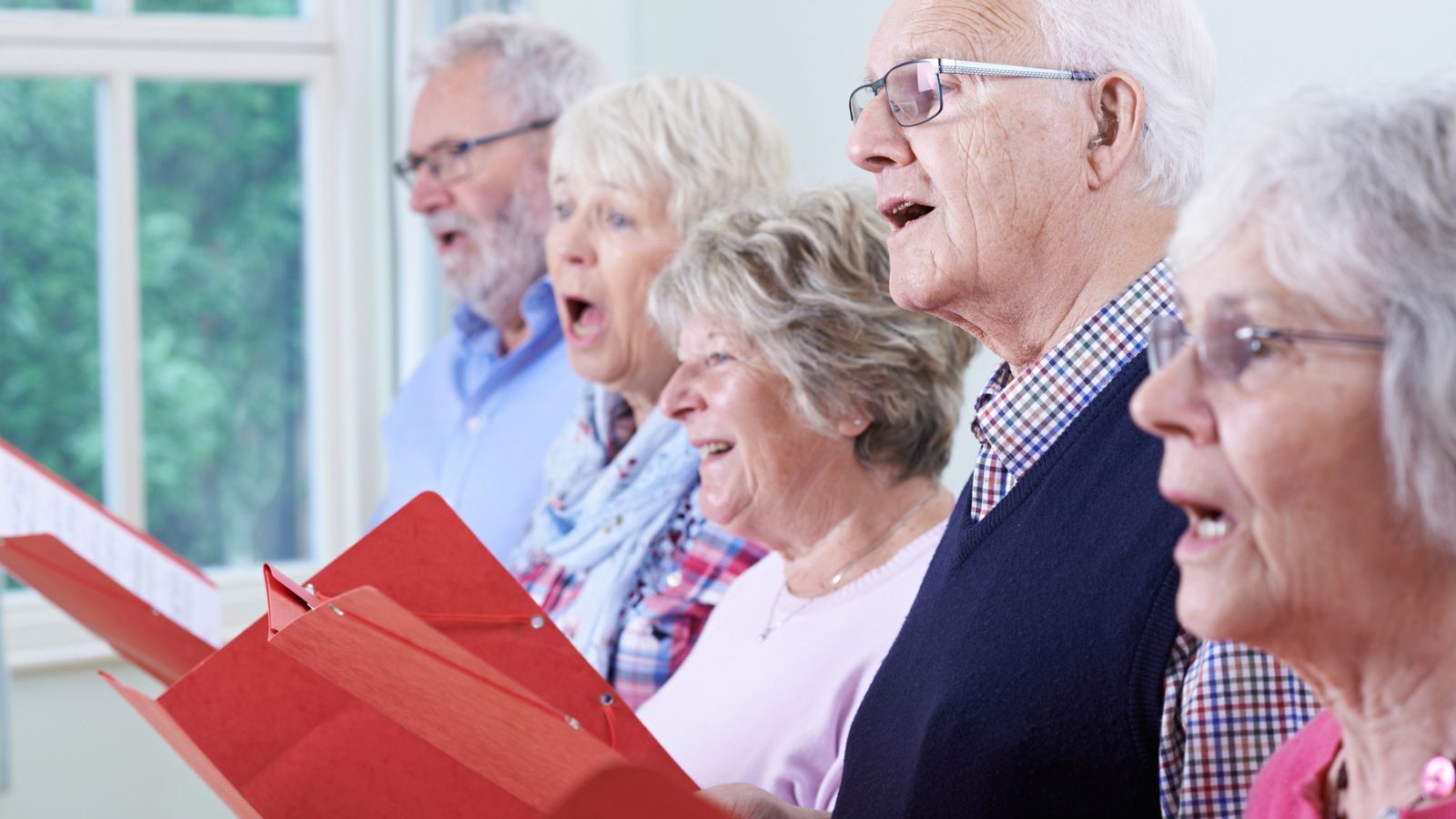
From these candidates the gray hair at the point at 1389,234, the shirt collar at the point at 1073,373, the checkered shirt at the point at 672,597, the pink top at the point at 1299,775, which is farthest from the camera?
the checkered shirt at the point at 672,597

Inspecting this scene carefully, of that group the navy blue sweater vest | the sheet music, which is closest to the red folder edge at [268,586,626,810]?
the navy blue sweater vest

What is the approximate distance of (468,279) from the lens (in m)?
2.49

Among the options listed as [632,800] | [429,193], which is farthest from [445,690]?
[429,193]

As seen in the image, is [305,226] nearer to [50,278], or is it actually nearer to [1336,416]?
[50,278]

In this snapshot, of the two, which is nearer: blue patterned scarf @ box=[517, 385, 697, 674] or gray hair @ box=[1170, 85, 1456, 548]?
gray hair @ box=[1170, 85, 1456, 548]

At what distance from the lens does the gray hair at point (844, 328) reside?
148cm

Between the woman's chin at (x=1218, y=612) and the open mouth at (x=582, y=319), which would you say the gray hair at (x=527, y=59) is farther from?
the woman's chin at (x=1218, y=612)

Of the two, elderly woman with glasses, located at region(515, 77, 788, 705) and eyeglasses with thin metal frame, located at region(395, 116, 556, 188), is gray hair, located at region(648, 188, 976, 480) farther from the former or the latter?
eyeglasses with thin metal frame, located at region(395, 116, 556, 188)

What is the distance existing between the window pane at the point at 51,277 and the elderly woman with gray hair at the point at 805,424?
2.36m

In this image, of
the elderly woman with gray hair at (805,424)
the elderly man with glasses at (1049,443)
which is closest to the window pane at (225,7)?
the elderly woman with gray hair at (805,424)

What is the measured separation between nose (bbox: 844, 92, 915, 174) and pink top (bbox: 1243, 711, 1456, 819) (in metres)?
0.56

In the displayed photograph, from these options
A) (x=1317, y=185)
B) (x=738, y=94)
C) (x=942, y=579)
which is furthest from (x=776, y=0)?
(x=1317, y=185)

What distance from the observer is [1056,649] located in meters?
0.94

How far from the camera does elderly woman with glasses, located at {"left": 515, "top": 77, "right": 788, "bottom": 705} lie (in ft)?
5.82
